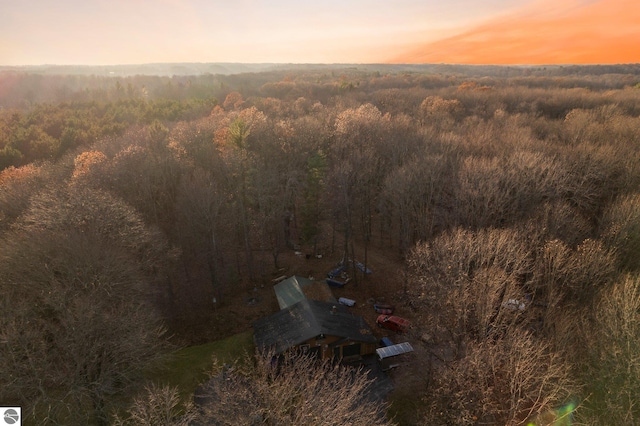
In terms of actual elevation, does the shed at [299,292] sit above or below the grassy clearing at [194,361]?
above

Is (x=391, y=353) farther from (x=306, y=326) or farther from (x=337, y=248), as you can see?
(x=337, y=248)

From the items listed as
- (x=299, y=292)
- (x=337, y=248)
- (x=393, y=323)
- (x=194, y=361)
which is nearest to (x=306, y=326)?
(x=299, y=292)

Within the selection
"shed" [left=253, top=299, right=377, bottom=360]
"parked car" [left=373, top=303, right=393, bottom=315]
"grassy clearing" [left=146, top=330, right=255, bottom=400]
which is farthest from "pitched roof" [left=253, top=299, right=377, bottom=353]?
"parked car" [left=373, top=303, right=393, bottom=315]

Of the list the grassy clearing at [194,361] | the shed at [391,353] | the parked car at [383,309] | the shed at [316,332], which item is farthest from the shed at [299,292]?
the shed at [391,353]

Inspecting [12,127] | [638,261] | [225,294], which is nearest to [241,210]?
[225,294]

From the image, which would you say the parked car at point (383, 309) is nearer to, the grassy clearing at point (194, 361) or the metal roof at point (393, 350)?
the metal roof at point (393, 350)

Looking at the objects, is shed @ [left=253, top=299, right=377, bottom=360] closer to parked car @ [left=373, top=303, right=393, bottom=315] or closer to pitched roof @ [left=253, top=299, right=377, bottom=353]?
pitched roof @ [left=253, top=299, right=377, bottom=353]

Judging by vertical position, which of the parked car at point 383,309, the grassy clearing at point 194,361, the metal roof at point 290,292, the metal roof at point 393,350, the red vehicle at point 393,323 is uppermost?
the metal roof at point 290,292
